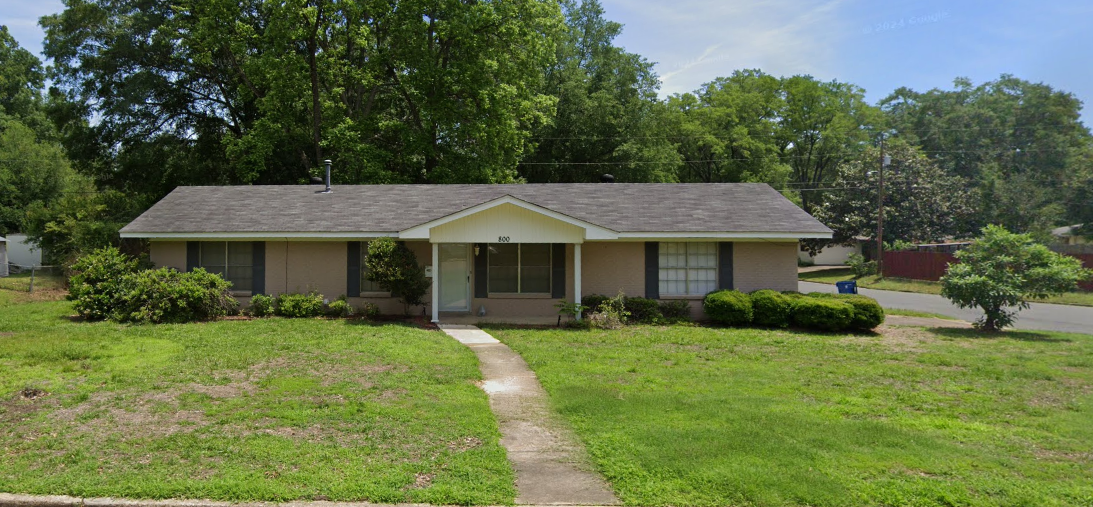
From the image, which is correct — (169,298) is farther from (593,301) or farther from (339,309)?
(593,301)

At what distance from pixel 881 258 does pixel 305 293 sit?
30482 mm

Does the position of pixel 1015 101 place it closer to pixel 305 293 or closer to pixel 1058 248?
pixel 1058 248

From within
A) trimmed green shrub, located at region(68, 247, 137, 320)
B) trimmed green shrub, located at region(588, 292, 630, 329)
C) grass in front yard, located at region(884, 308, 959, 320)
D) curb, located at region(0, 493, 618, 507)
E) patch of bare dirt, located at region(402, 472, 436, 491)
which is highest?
trimmed green shrub, located at region(68, 247, 137, 320)

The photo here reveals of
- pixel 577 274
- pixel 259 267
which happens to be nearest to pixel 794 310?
pixel 577 274

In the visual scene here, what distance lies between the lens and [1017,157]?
56781 millimetres

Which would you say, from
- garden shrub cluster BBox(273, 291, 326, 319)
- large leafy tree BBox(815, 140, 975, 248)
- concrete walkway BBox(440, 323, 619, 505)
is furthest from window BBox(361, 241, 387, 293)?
large leafy tree BBox(815, 140, 975, 248)

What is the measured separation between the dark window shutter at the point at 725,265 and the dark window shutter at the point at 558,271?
4.03 m

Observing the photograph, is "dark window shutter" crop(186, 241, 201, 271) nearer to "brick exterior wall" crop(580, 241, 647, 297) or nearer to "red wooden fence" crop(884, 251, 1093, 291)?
"brick exterior wall" crop(580, 241, 647, 297)

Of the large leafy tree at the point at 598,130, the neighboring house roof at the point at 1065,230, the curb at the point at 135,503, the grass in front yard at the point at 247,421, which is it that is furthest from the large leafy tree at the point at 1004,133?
the curb at the point at 135,503

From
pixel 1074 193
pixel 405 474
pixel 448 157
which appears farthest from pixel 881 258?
pixel 405 474

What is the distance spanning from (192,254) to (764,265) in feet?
48.6

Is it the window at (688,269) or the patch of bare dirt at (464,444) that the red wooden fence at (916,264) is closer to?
the window at (688,269)

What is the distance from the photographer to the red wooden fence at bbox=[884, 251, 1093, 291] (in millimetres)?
31539

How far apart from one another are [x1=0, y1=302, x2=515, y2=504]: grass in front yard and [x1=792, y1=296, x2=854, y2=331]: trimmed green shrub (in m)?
8.26
